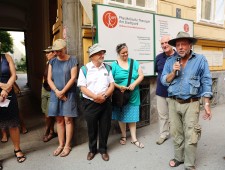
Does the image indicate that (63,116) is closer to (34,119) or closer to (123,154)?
(123,154)

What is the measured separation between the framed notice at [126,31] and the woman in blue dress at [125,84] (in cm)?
54

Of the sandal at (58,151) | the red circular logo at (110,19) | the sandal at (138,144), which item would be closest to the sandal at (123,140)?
the sandal at (138,144)

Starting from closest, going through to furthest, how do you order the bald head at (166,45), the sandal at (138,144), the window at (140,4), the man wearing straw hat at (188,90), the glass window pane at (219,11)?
the man wearing straw hat at (188,90)
the bald head at (166,45)
the sandal at (138,144)
the window at (140,4)
the glass window pane at (219,11)

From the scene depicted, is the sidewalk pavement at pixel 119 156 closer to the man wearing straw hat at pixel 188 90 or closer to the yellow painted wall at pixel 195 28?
the man wearing straw hat at pixel 188 90

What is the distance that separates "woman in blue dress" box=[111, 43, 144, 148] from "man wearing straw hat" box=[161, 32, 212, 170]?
88 centimetres

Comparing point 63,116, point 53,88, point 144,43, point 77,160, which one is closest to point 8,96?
point 53,88

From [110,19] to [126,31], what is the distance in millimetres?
492

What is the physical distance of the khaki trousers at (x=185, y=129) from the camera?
3113 mm

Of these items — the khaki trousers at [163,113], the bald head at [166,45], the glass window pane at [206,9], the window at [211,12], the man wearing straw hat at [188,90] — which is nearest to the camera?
the man wearing straw hat at [188,90]

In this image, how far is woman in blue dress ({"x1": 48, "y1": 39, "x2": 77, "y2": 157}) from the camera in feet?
12.3

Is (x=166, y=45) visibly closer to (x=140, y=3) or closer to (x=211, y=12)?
(x=140, y=3)

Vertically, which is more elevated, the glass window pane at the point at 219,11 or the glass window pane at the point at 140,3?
the glass window pane at the point at 219,11

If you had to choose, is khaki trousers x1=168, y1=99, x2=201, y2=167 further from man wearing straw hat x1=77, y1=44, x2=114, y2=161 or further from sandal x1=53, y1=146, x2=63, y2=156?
sandal x1=53, y1=146, x2=63, y2=156

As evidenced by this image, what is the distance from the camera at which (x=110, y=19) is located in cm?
450
